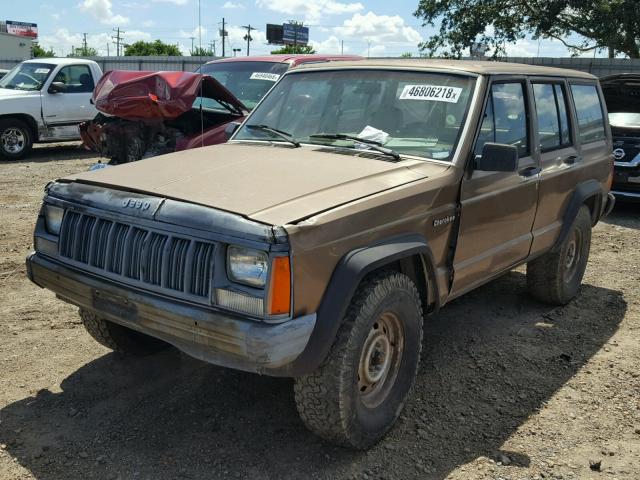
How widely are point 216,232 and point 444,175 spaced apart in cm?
145

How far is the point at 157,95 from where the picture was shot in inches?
305

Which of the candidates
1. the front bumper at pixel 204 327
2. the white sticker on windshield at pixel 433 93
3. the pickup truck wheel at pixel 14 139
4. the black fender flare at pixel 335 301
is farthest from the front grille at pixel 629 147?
the pickup truck wheel at pixel 14 139

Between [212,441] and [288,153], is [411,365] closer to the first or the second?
[212,441]

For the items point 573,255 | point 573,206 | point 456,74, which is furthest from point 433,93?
point 573,255

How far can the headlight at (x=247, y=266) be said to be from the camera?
2648 millimetres

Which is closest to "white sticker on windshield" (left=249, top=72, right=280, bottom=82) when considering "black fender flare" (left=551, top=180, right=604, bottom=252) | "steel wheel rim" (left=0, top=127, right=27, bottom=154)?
"black fender flare" (left=551, top=180, right=604, bottom=252)

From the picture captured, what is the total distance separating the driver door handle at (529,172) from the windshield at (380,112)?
0.71m

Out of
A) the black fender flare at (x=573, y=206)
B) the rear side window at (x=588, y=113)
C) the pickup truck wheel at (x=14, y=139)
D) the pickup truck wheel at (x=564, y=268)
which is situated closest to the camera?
the black fender flare at (x=573, y=206)

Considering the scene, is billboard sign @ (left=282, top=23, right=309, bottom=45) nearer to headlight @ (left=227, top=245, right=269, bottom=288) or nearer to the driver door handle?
the driver door handle

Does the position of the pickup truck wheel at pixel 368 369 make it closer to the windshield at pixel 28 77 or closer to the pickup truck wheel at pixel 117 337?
the pickup truck wheel at pixel 117 337

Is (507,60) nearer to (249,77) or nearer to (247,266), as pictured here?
(249,77)

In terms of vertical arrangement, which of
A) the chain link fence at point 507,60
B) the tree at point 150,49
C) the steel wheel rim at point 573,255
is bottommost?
the steel wheel rim at point 573,255

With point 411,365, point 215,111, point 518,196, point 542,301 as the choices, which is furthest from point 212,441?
point 215,111

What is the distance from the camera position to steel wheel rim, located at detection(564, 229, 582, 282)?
5.40 metres
